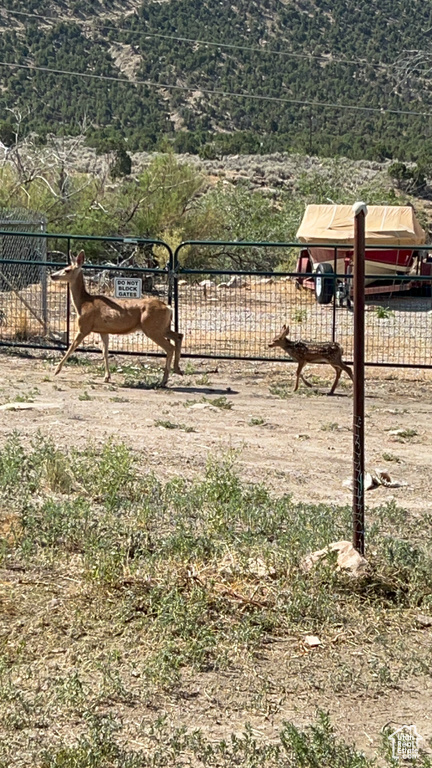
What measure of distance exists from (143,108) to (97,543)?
61.1 meters

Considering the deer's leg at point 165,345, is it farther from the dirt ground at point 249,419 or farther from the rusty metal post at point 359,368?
the rusty metal post at point 359,368

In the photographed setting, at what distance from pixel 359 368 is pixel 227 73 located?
219 feet

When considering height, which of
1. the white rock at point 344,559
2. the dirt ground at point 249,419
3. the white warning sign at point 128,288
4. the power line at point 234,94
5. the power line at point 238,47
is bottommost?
the dirt ground at point 249,419

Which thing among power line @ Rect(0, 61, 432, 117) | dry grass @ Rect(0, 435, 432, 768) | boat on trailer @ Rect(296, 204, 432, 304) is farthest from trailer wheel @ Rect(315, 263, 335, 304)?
power line @ Rect(0, 61, 432, 117)

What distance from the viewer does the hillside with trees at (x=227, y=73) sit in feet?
204

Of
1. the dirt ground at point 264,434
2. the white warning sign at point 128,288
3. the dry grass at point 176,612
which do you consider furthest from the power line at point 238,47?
the dry grass at point 176,612

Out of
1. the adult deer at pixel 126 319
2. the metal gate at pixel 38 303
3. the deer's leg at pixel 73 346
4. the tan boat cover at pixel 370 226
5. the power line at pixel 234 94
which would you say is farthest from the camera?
the power line at pixel 234 94

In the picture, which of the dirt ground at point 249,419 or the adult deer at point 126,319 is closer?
the dirt ground at point 249,419

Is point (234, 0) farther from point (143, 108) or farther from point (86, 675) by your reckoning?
point (86, 675)

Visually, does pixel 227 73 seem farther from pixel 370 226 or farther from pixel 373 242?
pixel 373 242

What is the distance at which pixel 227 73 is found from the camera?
70938 millimetres

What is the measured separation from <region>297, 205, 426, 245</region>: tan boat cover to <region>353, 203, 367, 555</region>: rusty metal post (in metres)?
18.0

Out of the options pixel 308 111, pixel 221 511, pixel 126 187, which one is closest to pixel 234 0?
pixel 308 111

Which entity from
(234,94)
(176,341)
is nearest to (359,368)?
(176,341)
